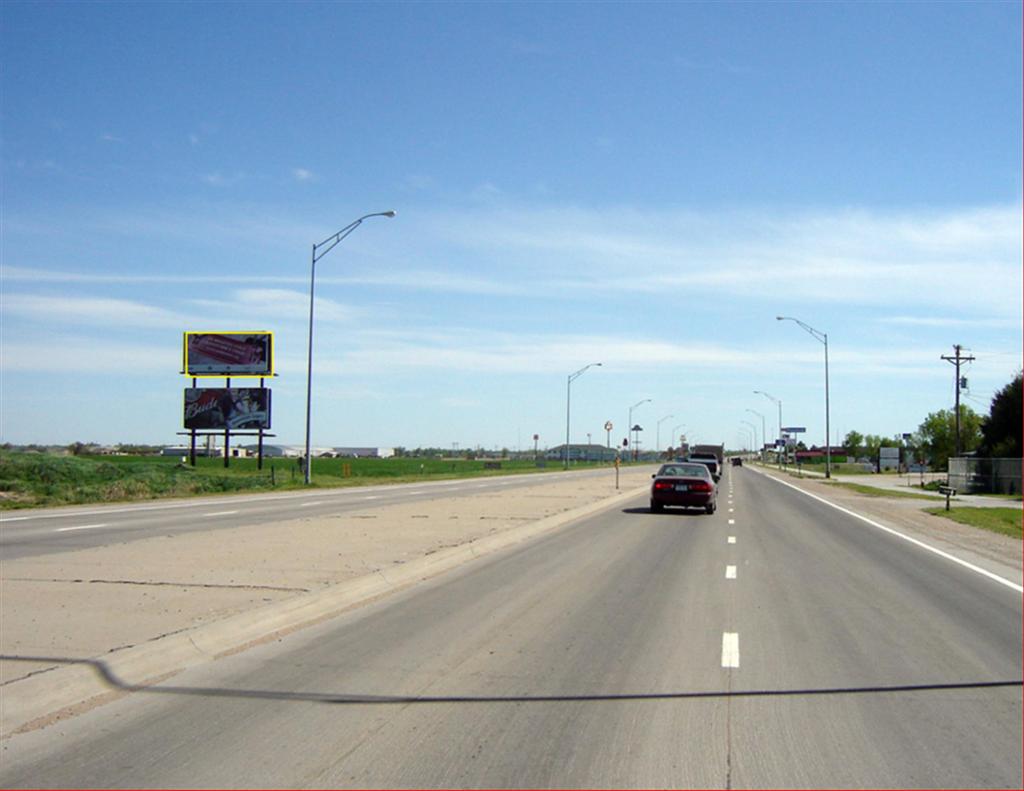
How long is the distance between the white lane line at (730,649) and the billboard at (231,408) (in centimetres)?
6752

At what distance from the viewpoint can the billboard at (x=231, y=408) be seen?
247 ft

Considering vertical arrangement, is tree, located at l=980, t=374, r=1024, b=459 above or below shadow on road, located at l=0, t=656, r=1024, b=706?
above

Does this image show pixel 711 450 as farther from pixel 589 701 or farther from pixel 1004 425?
pixel 589 701

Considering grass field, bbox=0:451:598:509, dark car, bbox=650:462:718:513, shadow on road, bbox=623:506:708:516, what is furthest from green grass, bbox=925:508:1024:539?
grass field, bbox=0:451:598:509

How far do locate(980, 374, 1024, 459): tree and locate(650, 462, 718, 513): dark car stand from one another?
155ft

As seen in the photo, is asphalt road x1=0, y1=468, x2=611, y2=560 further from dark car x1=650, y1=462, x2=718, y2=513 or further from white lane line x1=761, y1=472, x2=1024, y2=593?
white lane line x1=761, y1=472, x2=1024, y2=593

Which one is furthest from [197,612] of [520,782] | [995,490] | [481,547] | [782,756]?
[995,490]

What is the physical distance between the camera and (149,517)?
26969 millimetres

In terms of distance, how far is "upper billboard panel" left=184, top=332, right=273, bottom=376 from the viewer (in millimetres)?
75625

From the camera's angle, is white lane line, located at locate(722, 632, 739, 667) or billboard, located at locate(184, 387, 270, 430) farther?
billboard, located at locate(184, 387, 270, 430)

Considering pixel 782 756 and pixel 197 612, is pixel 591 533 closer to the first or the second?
pixel 197 612

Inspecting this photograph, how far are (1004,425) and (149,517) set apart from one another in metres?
71.0

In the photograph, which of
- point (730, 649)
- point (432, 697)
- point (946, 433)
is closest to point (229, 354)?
point (730, 649)

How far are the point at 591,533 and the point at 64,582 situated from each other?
545 inches
